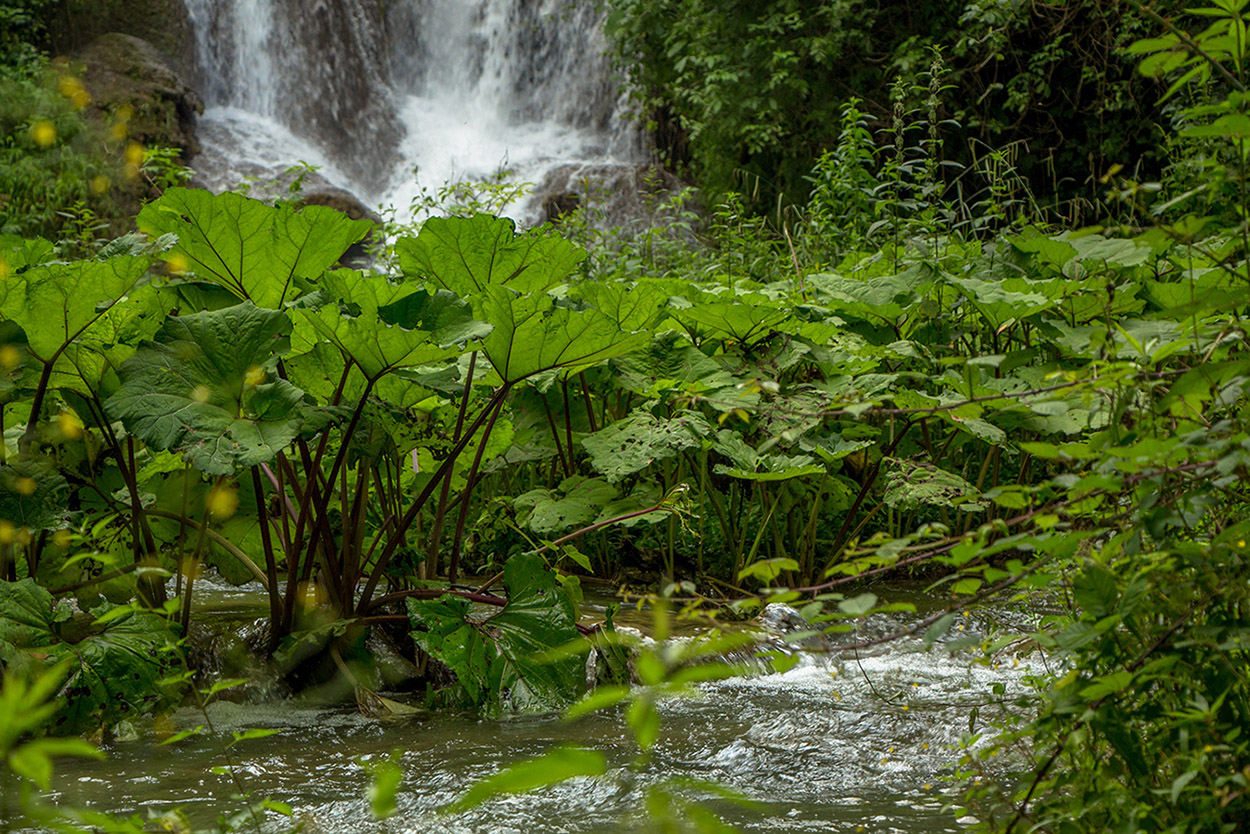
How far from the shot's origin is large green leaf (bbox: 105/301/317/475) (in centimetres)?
167

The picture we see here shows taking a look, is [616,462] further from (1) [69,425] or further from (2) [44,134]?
(2) [44,134]

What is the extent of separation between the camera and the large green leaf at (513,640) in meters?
1.94

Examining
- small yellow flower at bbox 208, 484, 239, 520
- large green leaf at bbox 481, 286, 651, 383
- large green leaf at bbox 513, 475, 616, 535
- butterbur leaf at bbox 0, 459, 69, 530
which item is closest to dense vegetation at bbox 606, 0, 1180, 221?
large green leaf at bbox 513, 475, 616, 535

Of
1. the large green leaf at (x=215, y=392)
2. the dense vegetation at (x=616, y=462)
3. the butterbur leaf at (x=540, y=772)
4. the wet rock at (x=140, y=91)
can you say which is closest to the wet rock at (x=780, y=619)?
the dense vegetation at (x=616, y=462)

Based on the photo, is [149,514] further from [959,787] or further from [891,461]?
[891,461]

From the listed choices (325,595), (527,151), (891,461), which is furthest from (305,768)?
(527,151)

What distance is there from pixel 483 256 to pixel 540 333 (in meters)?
0.37

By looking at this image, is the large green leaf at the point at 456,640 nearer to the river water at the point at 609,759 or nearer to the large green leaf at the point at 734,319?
the river water at the point at 609,759

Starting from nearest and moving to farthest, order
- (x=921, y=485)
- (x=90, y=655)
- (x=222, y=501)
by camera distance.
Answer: (x=90, y=655)
(x=222, y=501)
(x=921, y=485)

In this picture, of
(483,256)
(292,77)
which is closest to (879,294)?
(483,256)

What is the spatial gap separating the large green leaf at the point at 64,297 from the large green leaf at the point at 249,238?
0.50ft

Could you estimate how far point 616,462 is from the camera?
2.46 metres

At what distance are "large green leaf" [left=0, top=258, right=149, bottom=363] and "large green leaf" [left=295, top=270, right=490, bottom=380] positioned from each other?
306mm

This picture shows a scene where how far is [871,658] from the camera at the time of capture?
244 cm
